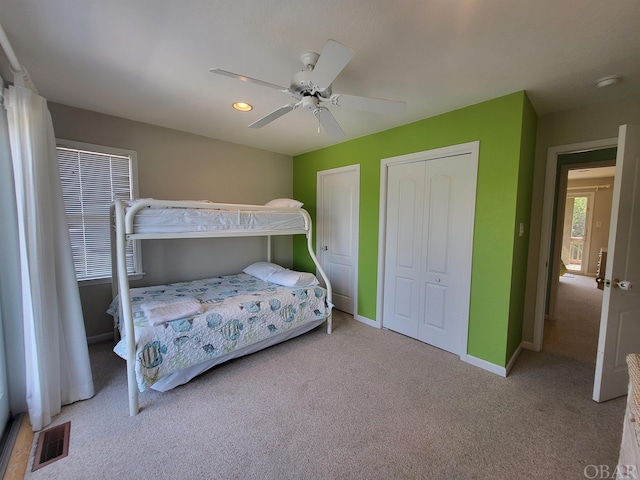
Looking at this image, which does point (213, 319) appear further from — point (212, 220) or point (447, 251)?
point (447, 251)

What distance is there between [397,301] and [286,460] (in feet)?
6.58

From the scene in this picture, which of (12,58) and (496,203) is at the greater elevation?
(12,58)

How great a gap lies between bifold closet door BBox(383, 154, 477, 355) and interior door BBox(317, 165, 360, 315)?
0.49 meters

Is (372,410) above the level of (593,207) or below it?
below

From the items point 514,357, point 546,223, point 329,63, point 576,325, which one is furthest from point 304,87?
point 576,325

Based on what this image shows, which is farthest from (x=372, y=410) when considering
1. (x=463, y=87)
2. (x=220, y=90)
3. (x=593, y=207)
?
(x=593, y=207)

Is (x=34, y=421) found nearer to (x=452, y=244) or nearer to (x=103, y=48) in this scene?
(x=103, y=48)

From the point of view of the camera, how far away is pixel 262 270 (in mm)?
3322

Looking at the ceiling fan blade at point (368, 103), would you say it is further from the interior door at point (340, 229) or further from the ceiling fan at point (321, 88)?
the interior door at point (340, 229)

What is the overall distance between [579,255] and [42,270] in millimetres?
9788

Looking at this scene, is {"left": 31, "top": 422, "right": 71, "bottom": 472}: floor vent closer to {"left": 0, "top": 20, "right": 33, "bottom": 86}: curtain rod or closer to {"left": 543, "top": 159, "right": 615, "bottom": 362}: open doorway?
{"left": 0, "top": 20, "right": 33, "bottom": 86}: curtain rod

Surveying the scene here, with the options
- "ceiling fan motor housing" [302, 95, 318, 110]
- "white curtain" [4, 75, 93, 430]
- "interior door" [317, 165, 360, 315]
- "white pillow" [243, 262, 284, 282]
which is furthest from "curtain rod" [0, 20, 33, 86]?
"interior door" [317, 165, 360, 315]

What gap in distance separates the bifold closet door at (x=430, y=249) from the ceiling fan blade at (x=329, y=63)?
1.64 metres

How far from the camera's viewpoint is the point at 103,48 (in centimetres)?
159
